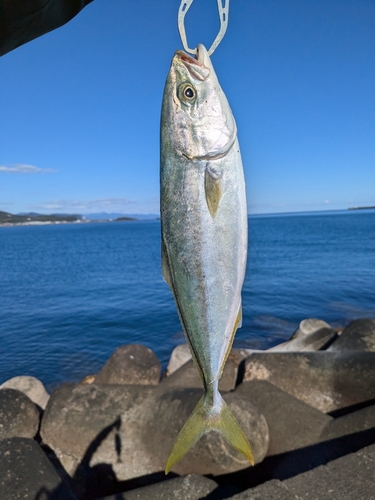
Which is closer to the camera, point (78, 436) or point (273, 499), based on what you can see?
point (273, 499)

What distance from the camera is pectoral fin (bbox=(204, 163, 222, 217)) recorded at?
236 centimetres

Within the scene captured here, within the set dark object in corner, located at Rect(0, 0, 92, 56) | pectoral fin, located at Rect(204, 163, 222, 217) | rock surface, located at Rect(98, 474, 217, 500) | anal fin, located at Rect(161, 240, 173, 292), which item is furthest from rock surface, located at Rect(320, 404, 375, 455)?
dark object in corner, located at Rect(0, 0, 92, 56)

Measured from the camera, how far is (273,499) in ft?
12.9

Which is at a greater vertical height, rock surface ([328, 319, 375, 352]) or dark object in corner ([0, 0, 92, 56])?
dark object in corner ([0, 0, 92, 56])

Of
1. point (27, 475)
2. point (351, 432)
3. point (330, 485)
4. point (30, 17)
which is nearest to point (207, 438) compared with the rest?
point (330, 485)

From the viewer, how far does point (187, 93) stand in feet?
7.89

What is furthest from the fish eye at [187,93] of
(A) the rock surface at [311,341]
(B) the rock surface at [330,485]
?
(A) the rock surface at [311,341]

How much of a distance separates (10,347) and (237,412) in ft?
50.1

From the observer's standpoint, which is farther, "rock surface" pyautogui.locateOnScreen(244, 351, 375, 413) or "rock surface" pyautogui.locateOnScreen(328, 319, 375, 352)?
"rock surface" pyautogui.locateOnScreen(328, 319, 375, 352)

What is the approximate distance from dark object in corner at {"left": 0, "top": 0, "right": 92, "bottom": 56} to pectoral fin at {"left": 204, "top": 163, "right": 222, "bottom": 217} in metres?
1.31

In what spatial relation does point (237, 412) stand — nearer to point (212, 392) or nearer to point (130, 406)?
point (130, 406)

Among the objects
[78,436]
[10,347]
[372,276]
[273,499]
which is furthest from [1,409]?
[372,276]

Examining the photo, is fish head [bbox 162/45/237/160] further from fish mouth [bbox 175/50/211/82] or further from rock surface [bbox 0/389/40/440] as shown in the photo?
rock surface [bbox 0/389/40/440]

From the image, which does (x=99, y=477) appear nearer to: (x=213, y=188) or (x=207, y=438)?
(x=207, y=438)
